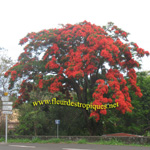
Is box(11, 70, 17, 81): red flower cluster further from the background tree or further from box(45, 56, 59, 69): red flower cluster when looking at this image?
box(45, 56, 59, 69): red flower cluster

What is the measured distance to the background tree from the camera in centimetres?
1516

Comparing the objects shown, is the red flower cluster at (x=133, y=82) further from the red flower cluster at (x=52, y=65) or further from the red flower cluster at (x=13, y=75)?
the red flower cluster at (x=13, y=75)

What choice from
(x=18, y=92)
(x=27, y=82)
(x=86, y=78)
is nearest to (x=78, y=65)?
(x=86, y=78)

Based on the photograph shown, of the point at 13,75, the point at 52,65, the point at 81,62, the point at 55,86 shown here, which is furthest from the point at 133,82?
the point at 13,75

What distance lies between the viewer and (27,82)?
17.8m

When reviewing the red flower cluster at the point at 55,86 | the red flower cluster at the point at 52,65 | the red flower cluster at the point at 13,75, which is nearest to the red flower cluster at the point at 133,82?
the red flower cluster at the point at 55,86

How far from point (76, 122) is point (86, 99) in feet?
9.00

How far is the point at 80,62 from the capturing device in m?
15.4

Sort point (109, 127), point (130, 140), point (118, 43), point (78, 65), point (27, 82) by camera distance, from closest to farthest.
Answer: point (130, 140) → point (78, 65) → point (118, 43) → point (27, 82) → point (109, 127)

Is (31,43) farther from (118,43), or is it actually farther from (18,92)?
(118,43)

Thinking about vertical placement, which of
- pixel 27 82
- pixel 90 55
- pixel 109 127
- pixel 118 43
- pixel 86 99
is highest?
pixel 118 43

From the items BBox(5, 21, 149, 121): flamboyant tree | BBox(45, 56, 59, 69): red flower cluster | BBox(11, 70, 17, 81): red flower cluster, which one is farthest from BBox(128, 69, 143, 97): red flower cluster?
BBox(11, 70, 17, 81): red flower cluster

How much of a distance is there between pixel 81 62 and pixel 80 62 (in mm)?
79

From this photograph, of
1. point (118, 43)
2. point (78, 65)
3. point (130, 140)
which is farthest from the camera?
point (118, 43)
